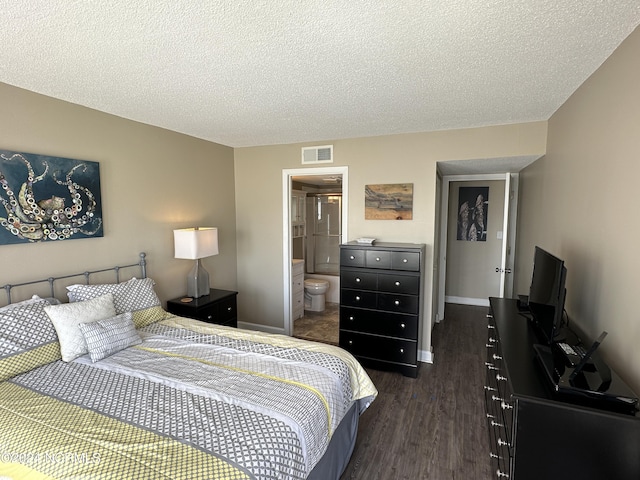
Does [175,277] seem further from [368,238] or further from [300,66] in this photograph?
[300,66]

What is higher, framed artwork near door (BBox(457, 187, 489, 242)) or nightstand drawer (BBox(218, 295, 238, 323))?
framed artwork near door (BBox(457, 187, 489, 242))

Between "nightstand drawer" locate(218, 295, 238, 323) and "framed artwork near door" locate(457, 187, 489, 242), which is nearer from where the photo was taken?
"nightstand drawer" locate(218, 295, 238, 323)

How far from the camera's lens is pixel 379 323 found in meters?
3.44

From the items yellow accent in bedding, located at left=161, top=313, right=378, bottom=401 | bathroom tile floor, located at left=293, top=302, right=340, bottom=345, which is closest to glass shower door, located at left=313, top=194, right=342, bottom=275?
bathroom tile floor, located at left=293, top=302, right=340, bottom=345

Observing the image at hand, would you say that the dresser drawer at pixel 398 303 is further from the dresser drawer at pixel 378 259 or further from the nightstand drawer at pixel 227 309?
the nightstand drawer at pixel 227 309

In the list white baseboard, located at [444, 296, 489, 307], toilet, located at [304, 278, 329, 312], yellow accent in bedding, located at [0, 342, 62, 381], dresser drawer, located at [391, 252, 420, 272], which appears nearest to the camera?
yellow accent in bedding, located at [0, 342, 62, 381]

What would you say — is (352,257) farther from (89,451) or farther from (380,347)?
(89,451)

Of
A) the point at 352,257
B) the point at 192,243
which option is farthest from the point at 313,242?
the point at 192,243

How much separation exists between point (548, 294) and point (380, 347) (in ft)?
6.12

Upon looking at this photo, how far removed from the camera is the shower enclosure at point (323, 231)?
6.56m

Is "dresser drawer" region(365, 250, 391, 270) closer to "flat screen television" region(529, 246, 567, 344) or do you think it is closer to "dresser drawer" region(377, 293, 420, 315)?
"dresser drawer" region(377, 293, 420, 315)

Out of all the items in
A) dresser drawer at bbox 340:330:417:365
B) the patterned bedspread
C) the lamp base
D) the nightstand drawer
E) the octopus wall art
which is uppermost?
the octopus wall art

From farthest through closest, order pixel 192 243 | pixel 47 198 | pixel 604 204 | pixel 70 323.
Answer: pixel 192 243, pixel 47 198, pixel 70 323, pixel 604 204

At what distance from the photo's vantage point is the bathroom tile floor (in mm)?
4395
